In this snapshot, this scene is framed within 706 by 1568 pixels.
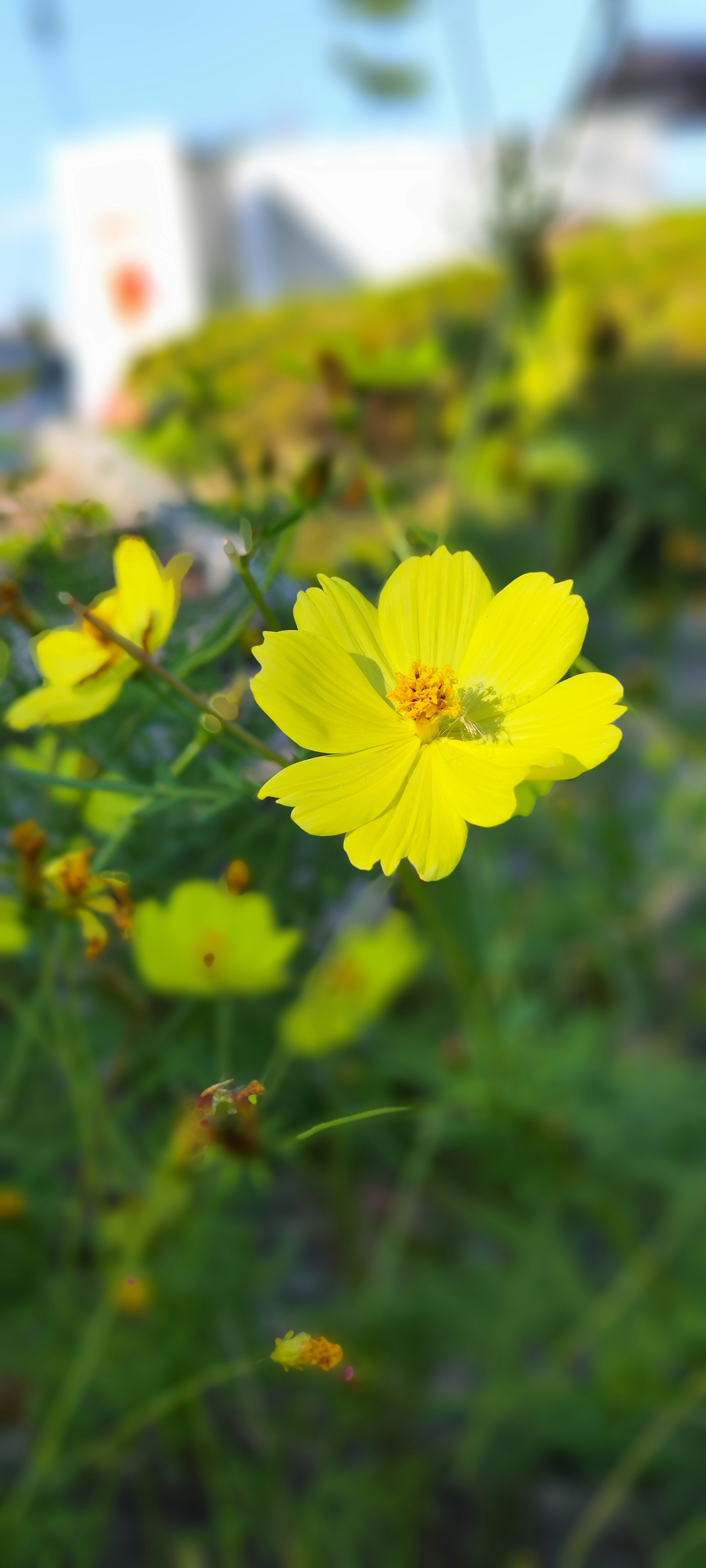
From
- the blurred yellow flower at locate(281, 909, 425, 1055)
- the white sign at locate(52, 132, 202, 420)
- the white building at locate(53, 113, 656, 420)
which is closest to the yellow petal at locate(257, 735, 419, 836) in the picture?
the blurred yellow flower at locate(281, 909, 425, 1055)

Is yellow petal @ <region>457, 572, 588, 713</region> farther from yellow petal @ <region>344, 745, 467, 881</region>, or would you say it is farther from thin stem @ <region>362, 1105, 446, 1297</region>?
thin stem @ <region>362, 1105, 446, 1297</region>

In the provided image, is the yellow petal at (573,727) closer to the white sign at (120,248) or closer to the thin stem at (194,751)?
the thin stem at (194,751)

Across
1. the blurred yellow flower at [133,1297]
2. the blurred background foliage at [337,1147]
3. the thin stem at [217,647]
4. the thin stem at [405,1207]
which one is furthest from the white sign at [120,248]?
the thin stem at [217,647]

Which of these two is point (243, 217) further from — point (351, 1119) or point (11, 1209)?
point (351, 1119)

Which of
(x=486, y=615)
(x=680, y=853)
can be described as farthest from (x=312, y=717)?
(x=680, y=853)

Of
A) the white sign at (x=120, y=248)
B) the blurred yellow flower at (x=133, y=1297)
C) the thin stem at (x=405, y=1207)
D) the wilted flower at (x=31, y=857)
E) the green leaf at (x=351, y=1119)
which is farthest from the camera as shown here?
the white sign at (x=120, y=248)

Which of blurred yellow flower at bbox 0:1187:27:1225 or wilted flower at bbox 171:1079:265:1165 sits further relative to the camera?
blurred yellow flower at bbox 0:1187:27:1225
